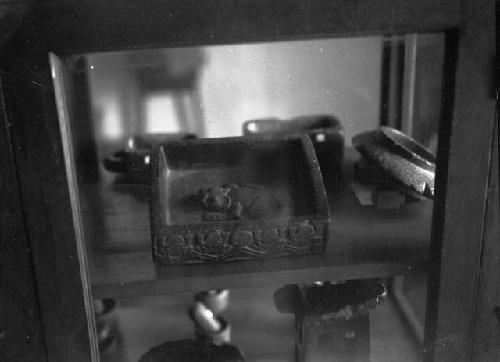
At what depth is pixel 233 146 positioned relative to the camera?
2.18 feet

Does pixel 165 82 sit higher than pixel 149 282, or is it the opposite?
pixel 165 82

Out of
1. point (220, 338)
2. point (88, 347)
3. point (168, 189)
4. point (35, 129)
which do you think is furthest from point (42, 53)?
point (220, 338)

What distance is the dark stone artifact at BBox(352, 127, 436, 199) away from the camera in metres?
0.67

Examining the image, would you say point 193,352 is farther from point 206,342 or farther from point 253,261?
point 253,261

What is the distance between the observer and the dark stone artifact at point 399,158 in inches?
26.6

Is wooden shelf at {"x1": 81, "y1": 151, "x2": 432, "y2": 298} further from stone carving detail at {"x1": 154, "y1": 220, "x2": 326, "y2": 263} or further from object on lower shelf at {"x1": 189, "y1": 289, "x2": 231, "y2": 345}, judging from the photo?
object on lower shelf at {"x1": 189, "y1": 289, "x2": 231, "y2": 345}

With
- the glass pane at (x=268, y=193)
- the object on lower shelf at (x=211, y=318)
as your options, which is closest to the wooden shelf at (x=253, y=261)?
the glass pane at (x=268, y=193)

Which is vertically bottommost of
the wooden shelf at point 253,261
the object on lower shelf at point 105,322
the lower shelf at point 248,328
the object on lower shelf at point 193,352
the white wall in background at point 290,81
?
the object on lower shelf at point 193,352

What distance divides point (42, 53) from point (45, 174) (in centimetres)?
11

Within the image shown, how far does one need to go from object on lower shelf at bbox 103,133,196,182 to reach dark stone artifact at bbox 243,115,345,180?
8 centimetres

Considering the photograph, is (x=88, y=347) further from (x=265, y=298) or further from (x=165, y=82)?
(x=165, y=82)

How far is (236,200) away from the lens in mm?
662

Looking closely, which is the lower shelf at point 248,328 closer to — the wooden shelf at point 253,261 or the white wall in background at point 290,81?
the wooden shelf at point 253,261

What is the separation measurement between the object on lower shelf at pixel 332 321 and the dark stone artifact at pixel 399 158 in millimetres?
138
